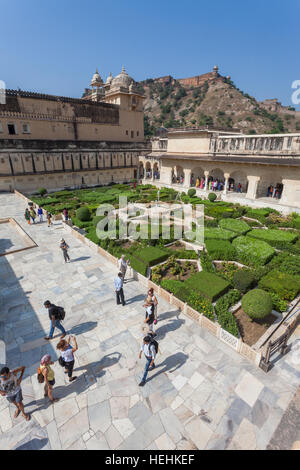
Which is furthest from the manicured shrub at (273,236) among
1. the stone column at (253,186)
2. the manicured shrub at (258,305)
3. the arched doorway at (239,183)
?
the arched doorway at (239,183)

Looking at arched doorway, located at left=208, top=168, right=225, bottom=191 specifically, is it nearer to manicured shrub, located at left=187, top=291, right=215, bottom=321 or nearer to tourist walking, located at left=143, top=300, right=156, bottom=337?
manicured shrub, located at left=187, top=291, right=215, bottom=321

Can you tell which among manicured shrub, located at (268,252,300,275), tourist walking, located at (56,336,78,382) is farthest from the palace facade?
tourist walking, located at (56,336,78,382)

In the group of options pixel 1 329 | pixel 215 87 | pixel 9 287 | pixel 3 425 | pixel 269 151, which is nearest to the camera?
pixel 3 425

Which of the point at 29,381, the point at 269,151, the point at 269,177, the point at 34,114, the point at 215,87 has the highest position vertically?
the point at 215,87

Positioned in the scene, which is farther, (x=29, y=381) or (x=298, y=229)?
(x=298, y=229)

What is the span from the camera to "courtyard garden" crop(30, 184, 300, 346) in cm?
804

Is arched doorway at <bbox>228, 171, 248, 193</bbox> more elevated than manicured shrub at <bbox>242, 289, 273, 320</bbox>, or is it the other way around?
arched doorway at <bbox>228, 171, 248, 193</bbox>

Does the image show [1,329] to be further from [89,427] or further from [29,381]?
[89,427]

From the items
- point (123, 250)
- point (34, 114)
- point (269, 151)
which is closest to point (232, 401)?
point (123, 250)

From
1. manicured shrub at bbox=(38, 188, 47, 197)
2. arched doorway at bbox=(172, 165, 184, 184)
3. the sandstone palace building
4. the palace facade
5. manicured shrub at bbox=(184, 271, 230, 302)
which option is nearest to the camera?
manicured shrub at bbox=(184, 271, 230, 302)

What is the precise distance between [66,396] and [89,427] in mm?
957

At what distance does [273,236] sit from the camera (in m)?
14.2

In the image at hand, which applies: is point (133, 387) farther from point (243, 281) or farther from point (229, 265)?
point (229, 265)
